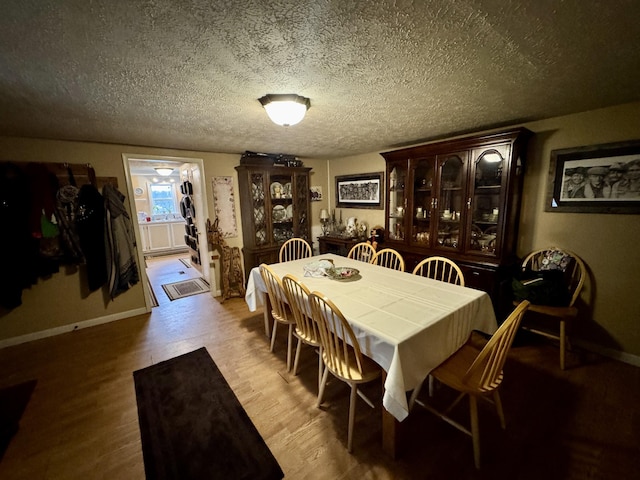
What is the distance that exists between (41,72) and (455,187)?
3.34 m

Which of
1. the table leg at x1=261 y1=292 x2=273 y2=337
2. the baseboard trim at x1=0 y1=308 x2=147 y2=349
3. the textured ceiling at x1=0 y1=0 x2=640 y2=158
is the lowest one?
the baseboard trim at x1=0 y1=308 x2=147 y2=349

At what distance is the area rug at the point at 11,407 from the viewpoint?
1.63 metres

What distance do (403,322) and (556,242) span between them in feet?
7.05

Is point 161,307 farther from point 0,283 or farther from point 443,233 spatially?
point 443,233

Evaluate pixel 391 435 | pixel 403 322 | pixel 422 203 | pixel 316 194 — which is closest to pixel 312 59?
pixel 403 322

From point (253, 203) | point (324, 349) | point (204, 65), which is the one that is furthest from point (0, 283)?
point (324, 349)

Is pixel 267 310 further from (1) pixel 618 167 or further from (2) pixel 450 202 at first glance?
(1) pixel 618 167

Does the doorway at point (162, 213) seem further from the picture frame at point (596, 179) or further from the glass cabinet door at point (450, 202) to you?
the picture frame at point (596, 179)

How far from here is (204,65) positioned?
1.30 meters

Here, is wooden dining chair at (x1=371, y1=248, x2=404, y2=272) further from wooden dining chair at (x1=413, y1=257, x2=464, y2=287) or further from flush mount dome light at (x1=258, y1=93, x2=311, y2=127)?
flush mount dome light at (x1=258, y1=93, x2=311, y2=127)

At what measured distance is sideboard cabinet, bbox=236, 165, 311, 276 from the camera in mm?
3820

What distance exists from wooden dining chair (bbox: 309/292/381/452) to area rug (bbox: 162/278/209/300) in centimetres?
320

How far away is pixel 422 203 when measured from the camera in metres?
3.19

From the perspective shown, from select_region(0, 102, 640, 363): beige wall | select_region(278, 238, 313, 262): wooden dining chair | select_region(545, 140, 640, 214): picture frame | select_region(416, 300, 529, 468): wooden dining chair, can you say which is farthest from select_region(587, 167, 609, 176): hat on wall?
select_region(278, 238, 313, 262): wooden dining chair
